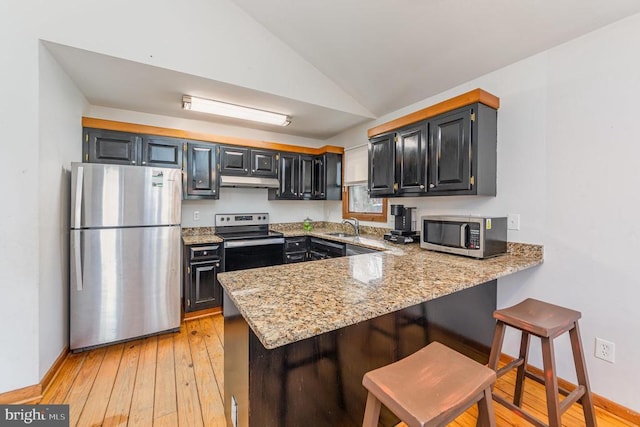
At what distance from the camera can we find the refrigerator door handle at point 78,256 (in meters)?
2.26

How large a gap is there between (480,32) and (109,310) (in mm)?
3856

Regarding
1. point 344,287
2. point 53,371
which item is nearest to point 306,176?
point 344,287

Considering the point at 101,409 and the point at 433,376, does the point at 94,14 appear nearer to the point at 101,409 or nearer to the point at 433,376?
the point at 101,409

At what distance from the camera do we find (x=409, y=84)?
2760 mm

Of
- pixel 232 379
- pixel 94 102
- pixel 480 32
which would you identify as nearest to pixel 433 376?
pixel 232 379

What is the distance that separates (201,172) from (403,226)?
252 centimetres

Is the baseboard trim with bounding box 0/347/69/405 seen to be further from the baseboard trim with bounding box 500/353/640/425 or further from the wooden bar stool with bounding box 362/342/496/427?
the baseboard trim with bounding box 500/353/640/425

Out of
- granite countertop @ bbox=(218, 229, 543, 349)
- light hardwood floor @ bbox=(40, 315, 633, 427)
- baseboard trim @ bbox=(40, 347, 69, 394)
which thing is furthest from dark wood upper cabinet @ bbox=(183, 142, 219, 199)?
granite countertop @ bbox=(218, 229, 543, 349)

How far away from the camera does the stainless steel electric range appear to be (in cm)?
319

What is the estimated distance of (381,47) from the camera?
2.44 meters

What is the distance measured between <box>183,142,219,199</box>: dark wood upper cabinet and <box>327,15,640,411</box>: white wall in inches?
122

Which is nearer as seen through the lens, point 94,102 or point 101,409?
point 101,409

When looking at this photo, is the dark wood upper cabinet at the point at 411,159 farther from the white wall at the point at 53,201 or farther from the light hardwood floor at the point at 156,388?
the white wall at the point at 53,201

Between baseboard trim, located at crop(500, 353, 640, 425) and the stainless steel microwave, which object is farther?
the stainless steel microwave
